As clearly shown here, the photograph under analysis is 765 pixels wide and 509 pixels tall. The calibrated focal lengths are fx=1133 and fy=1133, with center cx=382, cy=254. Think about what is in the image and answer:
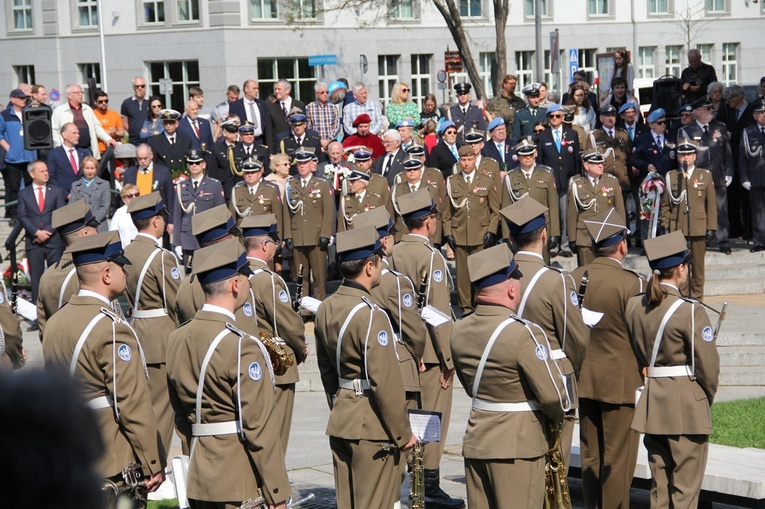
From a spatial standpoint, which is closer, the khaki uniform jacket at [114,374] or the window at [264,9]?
the khaki uniform jacket at [114,374]

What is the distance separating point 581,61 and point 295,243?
1249 inches

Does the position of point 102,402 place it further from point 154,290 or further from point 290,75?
point 290,75

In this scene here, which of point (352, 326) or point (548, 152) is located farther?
point (548, 152)

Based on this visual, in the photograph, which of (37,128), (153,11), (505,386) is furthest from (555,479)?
(153,11)

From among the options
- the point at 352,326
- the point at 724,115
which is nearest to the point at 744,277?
the point at 724,115

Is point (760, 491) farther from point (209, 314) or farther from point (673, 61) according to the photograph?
point (673, 61)

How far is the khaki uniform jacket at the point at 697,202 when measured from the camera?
49.1 ft

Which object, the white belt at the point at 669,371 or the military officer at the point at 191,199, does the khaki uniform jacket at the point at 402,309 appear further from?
the military officer at the point at 191,199

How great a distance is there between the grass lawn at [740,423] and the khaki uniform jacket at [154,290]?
15.9 ft

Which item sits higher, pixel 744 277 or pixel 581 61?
pixel 581 61

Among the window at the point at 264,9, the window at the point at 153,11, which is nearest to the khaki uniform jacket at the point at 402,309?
the window at the point at 264,9

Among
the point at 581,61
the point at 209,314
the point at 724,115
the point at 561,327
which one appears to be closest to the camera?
the point at 209,314

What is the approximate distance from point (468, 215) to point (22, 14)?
31.0 meters

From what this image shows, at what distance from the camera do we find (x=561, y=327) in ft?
23.7
